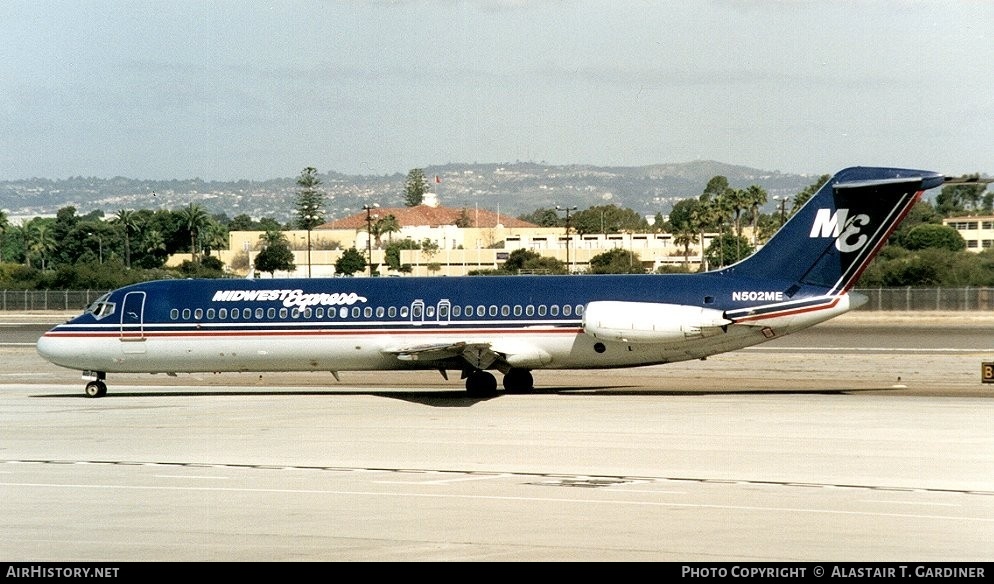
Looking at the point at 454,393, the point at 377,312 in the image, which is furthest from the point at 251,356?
the point at 454,393

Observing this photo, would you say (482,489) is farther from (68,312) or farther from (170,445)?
(68,312)

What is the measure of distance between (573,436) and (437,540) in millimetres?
9796

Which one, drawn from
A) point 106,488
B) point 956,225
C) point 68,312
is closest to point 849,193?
point 106,488

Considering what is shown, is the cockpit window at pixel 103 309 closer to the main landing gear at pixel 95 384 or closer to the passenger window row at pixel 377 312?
the main landing gear at pixel 95 384

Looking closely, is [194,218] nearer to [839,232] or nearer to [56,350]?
[56,350]

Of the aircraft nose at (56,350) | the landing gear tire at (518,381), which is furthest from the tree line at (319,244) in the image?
the aircraft nose at (56,350)

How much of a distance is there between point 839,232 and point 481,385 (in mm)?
9660

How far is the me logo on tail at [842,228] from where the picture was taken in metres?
29.9

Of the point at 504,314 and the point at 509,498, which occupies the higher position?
the point at 504,314

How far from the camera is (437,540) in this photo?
13.3m

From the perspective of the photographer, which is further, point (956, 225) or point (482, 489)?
point (956, 225)

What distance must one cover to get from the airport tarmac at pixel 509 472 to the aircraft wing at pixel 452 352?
101 centimetres

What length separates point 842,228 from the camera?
30.1 metres

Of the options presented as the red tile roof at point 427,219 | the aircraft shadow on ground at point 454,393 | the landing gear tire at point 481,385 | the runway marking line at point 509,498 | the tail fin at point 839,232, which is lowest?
the aircraft shadow on ground at point 454,393
